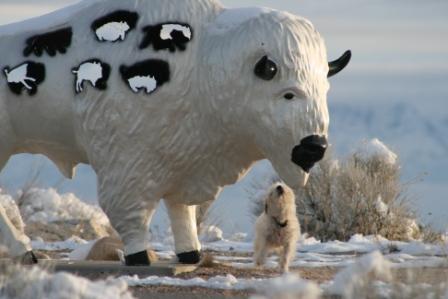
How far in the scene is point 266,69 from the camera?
1110 cm

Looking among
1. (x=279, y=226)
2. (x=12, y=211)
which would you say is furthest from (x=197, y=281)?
(x=12, y=211)

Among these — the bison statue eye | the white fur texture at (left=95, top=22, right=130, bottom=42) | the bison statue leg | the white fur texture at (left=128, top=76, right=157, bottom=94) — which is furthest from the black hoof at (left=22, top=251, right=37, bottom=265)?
the bison statue eye

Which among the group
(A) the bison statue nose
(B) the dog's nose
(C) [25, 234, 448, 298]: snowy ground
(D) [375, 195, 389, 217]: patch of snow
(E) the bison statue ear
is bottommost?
(C) [25, 234, 448, 298]: snowy ground

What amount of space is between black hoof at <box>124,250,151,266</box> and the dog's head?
1.55 metres

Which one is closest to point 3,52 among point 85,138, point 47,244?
point 85,138

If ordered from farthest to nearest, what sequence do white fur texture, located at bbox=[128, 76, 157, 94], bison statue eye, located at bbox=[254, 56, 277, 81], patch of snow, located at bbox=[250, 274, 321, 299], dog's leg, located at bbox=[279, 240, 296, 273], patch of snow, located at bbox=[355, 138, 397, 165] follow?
patch of snow, located at bbox=[355, 138, 397, 165] → dog's leg, located at bbox=[279, 240, 296, 273] → white fur texture, located at bbox=[128, 76, 157, 94] → bison statue eye, located at bbox=[254, 56, 277, 81] → patch of snow, located at bbox=[250, 274, 321, 299]

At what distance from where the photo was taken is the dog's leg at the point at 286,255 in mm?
12469

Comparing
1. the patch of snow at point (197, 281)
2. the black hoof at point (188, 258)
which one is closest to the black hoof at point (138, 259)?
the patch of snow at point (197, 281)

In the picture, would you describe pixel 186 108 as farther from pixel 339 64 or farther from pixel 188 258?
pixel 188 258

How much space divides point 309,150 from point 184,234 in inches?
93.6

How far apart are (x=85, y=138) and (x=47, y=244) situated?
5845 mm

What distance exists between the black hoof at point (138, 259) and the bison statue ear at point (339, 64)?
2705mm

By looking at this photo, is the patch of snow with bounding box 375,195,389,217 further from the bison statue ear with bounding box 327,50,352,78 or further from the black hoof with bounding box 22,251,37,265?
the black hoof with bounding box 22,251,37,265

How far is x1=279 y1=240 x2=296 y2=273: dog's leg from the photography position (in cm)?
1247
